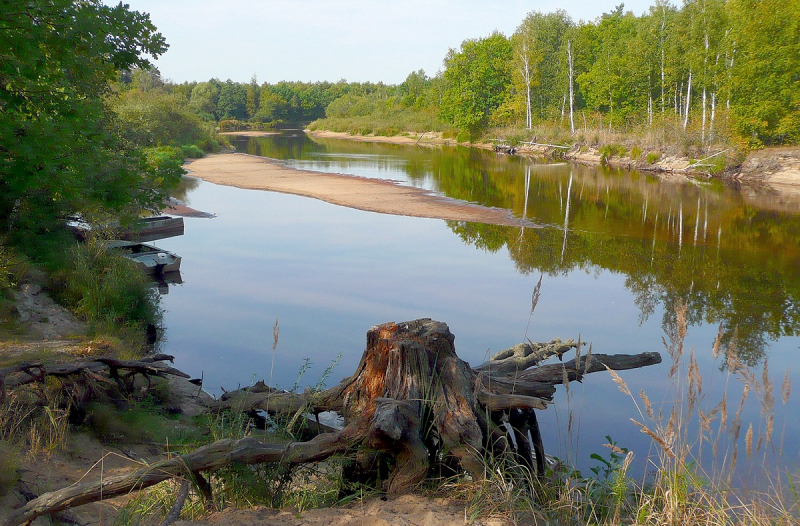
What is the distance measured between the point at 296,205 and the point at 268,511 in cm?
2402

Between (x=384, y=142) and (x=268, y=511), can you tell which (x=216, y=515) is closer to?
(x=268, y=511)

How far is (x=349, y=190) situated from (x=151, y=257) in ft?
52.8

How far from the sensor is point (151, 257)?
49.4 ft

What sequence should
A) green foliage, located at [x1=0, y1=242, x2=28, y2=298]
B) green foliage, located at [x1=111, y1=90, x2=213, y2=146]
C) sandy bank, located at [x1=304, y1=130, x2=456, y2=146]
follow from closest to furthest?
green foliage, located at [x1=0, y1=242, x2=28, y2=298], green foliage, located at [x1=111, y1=90, x2=213, y2=146], sandy bank, located at [x1=304, y1=130, x2=456, y2=146]

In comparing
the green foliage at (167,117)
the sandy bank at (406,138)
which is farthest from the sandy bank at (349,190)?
the sandy bank at (406,138)

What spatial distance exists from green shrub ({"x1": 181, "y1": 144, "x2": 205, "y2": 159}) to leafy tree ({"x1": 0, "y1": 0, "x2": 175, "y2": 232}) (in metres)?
40.1

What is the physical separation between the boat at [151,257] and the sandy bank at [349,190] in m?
11.2

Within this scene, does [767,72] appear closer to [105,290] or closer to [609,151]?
[609,151]

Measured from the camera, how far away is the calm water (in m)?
9.63

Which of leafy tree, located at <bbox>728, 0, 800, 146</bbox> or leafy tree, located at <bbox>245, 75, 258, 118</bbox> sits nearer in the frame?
leafy tree, located at <bbox>728, 0, 800, 146</bbox>

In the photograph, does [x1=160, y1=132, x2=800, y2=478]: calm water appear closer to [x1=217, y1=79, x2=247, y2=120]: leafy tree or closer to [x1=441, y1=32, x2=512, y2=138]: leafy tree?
[x1=441, y1=32, x2=512, y2=138]: leafy tree

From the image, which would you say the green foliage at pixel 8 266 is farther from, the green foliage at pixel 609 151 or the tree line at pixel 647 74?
the green foliage at pixel 609 151

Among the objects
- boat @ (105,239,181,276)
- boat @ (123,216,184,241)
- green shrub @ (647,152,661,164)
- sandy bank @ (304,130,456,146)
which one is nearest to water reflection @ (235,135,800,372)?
green shrub @ (647,152,661,164)

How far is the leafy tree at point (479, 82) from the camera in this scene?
65.6 m
